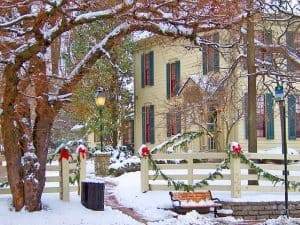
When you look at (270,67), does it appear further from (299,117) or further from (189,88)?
(299,117)

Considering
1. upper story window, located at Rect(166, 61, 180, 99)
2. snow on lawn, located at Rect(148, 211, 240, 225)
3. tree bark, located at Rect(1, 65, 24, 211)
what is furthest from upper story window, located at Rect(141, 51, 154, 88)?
tree bark, located at Rect(1, 65, 24, 211)

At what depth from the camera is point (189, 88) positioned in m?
25.2

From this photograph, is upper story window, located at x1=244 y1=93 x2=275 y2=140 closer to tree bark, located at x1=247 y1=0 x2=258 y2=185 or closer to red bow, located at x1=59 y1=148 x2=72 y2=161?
tree bark, located at x1=247 y1=0 x2=258 y2=185

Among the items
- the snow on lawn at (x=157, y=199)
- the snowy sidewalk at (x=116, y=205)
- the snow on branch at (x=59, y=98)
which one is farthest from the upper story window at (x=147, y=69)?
the snow on branch at (x=59, y=98)

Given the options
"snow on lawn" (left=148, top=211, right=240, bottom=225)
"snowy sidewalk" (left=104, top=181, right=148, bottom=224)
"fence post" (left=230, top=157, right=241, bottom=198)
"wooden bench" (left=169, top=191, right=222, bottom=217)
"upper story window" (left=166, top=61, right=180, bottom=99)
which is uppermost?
"upper story window" (left=166, top=61, right=180, bottom=99)

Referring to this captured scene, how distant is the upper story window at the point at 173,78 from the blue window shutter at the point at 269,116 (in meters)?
5.14

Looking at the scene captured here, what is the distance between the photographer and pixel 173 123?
2748cm

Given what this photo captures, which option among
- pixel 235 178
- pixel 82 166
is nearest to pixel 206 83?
pixel 235 178

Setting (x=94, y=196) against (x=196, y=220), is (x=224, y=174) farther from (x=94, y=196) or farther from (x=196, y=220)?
(x=94, y=196)

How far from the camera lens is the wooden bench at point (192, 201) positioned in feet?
47.1

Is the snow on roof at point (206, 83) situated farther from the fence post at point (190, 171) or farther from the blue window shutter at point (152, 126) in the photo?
the fence post at point (190, 171)

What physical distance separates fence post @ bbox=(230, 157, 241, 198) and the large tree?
13.2 feet

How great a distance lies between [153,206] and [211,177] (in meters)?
1.86

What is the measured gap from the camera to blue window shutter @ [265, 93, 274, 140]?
26462 mm
